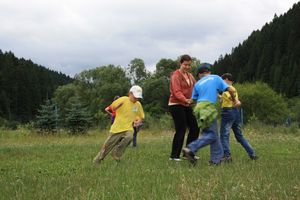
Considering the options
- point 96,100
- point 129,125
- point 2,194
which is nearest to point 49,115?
point 129,125

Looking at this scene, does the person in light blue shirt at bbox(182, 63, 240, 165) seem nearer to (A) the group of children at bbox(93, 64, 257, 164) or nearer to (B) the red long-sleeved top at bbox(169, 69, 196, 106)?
(A) the group of children at bbox(93, 64, 257, 164)

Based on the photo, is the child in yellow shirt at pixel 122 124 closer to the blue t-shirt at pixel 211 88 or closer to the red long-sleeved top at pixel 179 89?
the red long-sleeved top at pixel 179 89

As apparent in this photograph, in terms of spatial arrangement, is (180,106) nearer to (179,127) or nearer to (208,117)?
(179,127)

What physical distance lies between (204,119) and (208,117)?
3.1 inches

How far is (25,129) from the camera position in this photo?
29672 millimetres

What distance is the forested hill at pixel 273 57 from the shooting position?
400 feet

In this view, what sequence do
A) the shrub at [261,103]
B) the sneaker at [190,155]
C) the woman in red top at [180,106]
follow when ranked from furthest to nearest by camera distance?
the shrub at [261,103]
the woman in red top at [180,106]
the sneaker at [190,155]

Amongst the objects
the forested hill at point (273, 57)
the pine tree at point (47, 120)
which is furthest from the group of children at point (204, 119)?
the forested hill at point (273, 57)

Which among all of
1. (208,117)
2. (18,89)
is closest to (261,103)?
(208,117)

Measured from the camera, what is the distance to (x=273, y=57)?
133875mm

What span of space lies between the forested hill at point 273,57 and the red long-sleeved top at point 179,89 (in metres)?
110

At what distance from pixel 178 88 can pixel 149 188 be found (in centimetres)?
397

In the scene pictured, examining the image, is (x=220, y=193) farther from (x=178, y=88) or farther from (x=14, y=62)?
(x=14, y=62)

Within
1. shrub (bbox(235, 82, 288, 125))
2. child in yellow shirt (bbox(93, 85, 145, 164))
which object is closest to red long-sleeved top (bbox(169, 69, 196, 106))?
child in yellow shirt (bbox(93, 85, 145, 164))
